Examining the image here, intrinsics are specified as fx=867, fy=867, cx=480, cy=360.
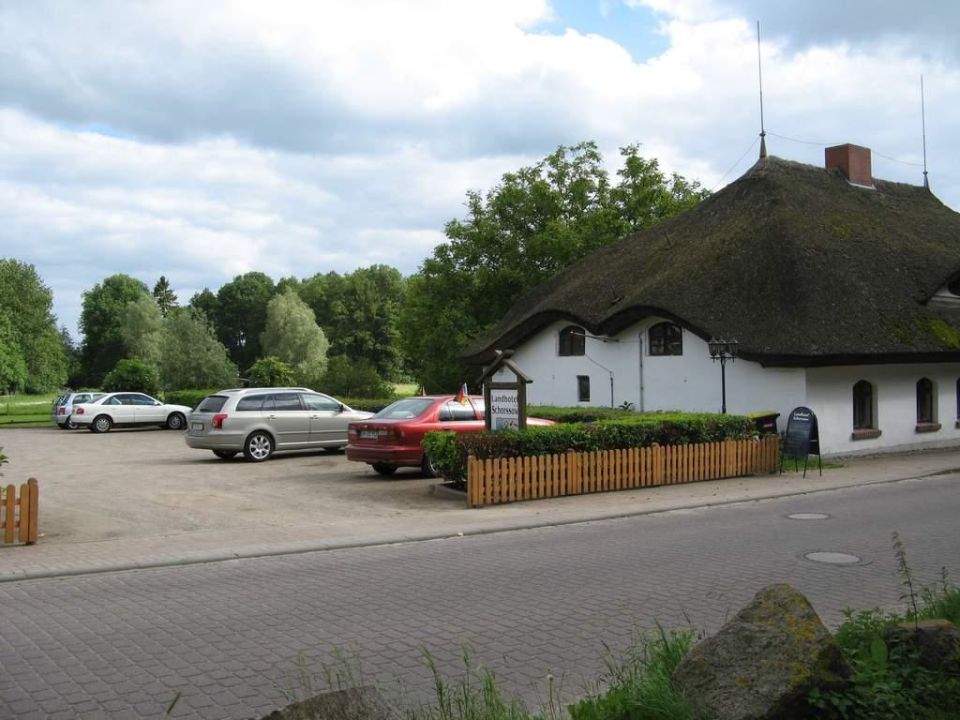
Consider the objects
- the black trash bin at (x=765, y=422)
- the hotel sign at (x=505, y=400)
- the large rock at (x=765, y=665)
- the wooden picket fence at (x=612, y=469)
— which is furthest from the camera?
the black trash bin at (x=765, y=422)

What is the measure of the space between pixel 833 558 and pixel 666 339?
16.2m

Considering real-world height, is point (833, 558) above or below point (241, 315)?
below

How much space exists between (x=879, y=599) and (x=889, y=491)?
940 centimetres

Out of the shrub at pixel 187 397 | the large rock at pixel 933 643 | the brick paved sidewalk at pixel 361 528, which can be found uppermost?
the shrub at pixel 187 397

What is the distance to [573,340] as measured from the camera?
29109 millimetres

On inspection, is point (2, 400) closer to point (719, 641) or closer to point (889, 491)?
point (889, 491)

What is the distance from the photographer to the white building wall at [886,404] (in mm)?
22250

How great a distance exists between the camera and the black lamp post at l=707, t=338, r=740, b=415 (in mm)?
21312

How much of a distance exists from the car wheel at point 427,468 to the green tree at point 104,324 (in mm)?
85533

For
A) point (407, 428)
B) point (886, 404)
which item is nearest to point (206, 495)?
point (407, 428)

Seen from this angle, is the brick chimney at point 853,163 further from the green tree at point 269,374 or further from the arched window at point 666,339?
the green tree at point 269,374

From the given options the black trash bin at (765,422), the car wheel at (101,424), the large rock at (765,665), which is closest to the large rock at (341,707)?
the large rock at (765,665)

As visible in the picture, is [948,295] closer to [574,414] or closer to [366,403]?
[574,414]

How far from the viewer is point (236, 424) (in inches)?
811
